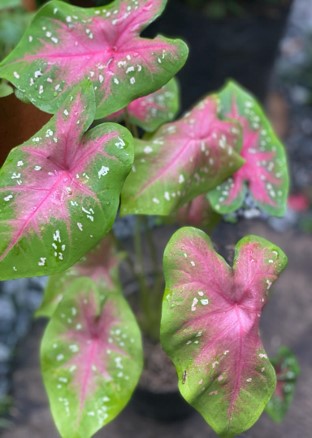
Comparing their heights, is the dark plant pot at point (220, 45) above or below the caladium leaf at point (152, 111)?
below

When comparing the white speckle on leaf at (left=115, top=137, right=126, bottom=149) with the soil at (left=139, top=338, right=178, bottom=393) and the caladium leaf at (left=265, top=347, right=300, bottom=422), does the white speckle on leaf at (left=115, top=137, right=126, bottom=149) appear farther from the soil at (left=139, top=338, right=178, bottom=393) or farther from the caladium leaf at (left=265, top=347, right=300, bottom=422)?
the soil at (left=139, top=338, right=178, bottom=393)

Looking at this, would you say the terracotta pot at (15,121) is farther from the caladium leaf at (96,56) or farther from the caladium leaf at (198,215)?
the caladium leaf at (198,215)

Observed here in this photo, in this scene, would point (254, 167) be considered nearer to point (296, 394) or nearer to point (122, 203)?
point (122, 203)

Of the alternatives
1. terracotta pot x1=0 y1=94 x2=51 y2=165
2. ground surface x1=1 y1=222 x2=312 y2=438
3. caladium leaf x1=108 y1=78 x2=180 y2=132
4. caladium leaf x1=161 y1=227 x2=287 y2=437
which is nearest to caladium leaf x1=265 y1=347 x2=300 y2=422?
ground surface x1=1 y1=222 x2=312 y2=438

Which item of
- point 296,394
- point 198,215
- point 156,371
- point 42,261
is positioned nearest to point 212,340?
point 42,261

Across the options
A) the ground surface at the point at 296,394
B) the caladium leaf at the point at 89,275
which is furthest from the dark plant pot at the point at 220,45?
the caladium leaf at the point at 89,275

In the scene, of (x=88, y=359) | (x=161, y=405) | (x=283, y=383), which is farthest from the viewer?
(x=161, y=405)
